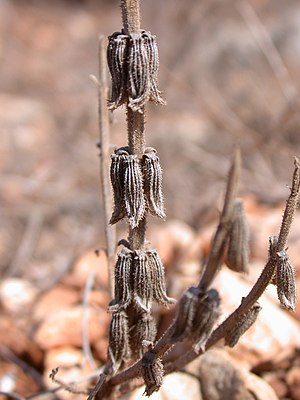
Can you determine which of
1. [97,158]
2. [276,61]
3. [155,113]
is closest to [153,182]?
[97,158]

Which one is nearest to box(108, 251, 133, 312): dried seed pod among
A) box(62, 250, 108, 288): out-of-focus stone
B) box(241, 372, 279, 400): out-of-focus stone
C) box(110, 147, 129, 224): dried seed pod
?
box(110, 147, 129, 224): dried seed pod

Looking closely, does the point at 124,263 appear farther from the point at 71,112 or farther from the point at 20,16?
the point at 20,16

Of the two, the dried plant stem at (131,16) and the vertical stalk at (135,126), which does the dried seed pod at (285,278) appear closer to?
the vertical stalk at (135,126)

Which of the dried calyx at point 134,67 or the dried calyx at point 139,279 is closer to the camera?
the dried calyx at point 134,67

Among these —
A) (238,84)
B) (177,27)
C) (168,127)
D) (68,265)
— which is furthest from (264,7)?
(68,265)

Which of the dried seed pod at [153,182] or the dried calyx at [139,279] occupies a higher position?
the dried seed pod at [153,182]

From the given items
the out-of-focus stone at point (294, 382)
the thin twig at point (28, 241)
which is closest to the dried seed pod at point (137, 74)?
the out-of-focus stone at point (294, 382)
